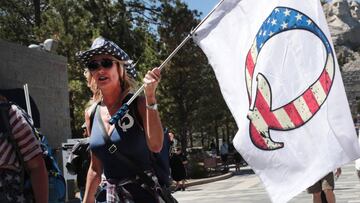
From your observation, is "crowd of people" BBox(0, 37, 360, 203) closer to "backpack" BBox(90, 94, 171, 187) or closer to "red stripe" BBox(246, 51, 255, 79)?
"backpack" BBox(90, 94, 171, 187)

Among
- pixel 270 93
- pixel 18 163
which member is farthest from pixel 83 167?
pixel 18 163

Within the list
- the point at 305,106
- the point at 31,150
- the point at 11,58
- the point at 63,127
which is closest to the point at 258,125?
the point at 305,106

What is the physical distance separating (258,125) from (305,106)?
1.01 feet

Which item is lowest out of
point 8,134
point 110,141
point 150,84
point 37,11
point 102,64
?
point 110,141

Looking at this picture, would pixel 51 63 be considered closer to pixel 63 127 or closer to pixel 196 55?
pixel 63 127

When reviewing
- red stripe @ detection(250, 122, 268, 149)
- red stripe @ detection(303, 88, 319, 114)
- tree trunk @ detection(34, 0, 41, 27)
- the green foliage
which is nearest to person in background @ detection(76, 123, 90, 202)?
red stripe @ detection(250, 122, 268, 149)

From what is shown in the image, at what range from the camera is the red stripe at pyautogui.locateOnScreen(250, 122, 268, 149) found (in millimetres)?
3889

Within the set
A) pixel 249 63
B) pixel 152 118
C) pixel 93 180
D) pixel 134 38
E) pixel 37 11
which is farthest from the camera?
pixel 37 11

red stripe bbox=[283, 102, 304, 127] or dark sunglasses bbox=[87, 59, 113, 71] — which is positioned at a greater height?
dark sunglasses bbox=[87, 59, 113, 71]

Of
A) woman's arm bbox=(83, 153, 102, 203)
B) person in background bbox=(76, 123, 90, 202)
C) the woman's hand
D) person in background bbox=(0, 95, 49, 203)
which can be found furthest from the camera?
person in background bbox=(76, 123, 90, 202)

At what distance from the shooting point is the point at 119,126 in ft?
10.9

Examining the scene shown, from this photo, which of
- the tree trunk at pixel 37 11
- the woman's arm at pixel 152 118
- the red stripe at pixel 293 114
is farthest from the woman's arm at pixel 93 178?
the tree trunk at pixel 37 11

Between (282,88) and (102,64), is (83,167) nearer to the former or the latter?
(282,88)

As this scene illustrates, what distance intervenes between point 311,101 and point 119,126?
1269mm
